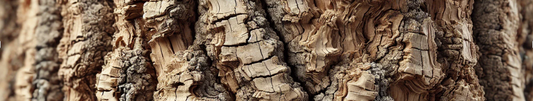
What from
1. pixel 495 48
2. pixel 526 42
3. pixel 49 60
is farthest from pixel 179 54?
pixel 526 42

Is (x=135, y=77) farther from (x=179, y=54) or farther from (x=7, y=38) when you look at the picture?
(x=7, y=38)

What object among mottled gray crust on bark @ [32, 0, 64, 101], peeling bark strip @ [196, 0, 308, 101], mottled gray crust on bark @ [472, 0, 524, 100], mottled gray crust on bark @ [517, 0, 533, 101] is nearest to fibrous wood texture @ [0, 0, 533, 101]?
peeling bark strip @ [196, 0, 308, 101]

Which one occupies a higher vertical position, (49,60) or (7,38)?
(7,38)

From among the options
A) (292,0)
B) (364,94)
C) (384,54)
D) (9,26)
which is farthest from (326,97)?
(9,26)

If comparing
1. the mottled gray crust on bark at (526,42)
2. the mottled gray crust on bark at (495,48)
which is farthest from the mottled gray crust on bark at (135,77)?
the mottled gray crust on bark at (526,42)

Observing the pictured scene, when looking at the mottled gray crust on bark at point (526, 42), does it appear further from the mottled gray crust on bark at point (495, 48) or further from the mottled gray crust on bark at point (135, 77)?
the mottled gray crust on bark at point (135, 77)
